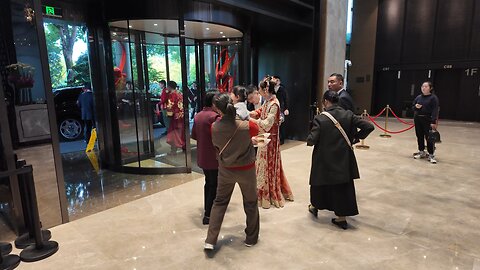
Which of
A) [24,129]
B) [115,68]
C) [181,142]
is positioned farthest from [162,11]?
[24,129]

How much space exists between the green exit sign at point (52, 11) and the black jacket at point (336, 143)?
4.34 metres

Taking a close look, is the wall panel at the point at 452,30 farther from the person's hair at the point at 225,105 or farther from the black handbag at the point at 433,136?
the person's hair at the point at 225,105

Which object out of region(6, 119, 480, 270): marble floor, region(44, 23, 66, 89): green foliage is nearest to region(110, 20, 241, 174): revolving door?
region(6, 119, 480, 270): marble floor

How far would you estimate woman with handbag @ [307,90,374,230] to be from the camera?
293 cm

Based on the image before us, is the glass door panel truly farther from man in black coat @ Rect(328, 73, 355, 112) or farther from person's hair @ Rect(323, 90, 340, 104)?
person's hair @ Rect(323, 90, 340, 104)

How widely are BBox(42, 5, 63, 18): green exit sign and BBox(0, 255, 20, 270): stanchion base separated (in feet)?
11.7

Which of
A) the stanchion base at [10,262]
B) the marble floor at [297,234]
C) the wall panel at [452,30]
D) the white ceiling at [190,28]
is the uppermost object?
the wall panel at [452,30]

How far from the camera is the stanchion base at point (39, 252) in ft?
8.57

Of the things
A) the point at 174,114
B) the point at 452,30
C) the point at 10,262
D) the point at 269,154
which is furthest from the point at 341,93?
the point at 452,30

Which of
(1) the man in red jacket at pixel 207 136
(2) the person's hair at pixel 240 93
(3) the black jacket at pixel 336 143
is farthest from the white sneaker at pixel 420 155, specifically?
(1) the man in red jacket at pixel 207 136

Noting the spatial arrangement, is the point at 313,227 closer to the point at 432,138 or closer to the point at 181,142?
the point at 181,142

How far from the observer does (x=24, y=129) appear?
9.61ft

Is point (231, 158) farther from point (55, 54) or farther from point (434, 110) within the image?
point (55, 54)

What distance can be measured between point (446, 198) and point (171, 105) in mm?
4508
